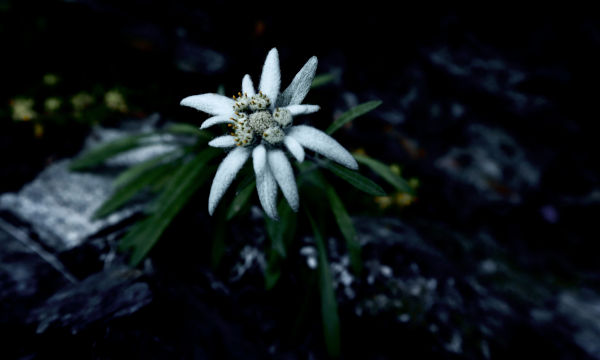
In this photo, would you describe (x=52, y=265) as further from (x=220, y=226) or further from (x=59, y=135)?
(x=59, y=135)

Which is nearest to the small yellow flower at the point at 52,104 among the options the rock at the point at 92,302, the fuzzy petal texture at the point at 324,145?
the rock at the point at 92,302

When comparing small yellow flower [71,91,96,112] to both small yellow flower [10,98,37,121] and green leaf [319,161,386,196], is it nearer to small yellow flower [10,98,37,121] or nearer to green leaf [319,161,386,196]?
small yellow flower [10,98,37,121]

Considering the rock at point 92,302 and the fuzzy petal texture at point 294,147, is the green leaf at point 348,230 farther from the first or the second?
the rock at point 92,302

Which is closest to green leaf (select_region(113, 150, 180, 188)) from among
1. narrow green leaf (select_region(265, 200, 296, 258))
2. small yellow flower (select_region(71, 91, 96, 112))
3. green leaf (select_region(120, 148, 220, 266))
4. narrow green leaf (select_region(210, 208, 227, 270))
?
green leaf (select_region(120, 148, 220, 266))

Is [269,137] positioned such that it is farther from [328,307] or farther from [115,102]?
[115,102]

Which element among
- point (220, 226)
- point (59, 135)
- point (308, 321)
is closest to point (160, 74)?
point (59, 135)

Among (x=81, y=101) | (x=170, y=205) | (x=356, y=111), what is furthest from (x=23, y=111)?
(x=356, y=111)
